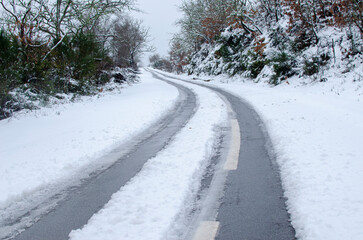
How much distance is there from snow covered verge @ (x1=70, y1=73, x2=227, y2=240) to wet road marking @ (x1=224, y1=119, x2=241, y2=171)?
33 cm

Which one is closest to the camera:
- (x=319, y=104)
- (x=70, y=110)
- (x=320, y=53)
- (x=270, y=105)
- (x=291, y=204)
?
(x=291, y=204)

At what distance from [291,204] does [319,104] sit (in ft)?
20.9

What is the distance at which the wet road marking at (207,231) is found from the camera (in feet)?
7.18

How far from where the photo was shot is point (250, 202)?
108 inches

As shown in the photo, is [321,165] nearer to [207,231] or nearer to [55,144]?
[207,231]

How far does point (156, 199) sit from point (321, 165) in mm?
2200

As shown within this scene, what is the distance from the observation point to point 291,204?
2631 mm

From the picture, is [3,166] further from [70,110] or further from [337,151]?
[70,110]

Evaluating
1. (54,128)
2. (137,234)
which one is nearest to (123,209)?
(137,234)

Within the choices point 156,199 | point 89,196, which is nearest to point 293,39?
point 156,199

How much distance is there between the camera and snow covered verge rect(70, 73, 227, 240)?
2.30m

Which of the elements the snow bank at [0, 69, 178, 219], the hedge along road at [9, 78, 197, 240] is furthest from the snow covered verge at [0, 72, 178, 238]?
the hedge along road at [9, 78, 197, 240]

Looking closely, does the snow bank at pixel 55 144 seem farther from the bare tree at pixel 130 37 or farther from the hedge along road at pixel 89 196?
the bare tree at pixel 130 37

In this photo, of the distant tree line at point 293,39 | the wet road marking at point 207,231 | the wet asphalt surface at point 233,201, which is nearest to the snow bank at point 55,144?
the wet asphalt surface at point 233,201
